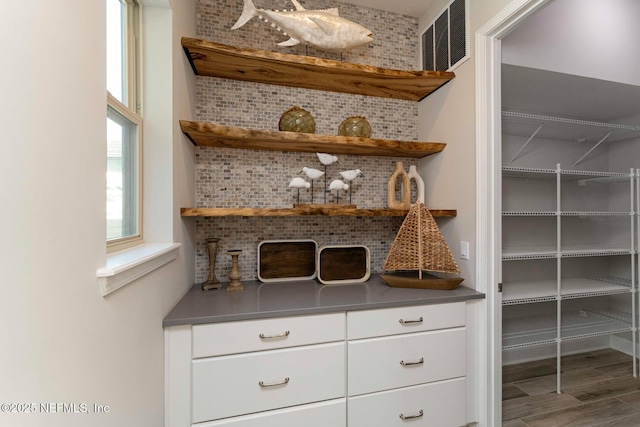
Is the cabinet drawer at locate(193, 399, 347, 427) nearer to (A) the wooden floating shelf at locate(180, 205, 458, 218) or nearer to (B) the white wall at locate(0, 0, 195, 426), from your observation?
(B) the white wall at locate(0, 0, 195, 426)

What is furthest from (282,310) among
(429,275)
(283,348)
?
(429,275)

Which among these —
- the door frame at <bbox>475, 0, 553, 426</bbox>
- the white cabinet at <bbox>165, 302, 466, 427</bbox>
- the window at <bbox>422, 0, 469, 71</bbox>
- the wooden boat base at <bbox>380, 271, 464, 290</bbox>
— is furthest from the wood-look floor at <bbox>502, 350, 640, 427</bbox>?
the window at <bbox>422, 0, 469, 71</bbox>

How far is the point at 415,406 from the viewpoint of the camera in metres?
1.49

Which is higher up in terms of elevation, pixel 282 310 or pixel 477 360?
pixel 282 310

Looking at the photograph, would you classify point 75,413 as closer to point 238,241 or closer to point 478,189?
point 238,241

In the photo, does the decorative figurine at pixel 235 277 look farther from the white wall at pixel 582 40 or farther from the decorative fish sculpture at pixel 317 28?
the white wall at pixel 582 40

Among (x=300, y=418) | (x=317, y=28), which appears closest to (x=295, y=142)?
(x=317, y=28)

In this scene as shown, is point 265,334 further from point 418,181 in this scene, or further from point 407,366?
point 418,181

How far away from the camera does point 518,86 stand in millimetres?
2061

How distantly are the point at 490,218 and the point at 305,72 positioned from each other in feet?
4.71

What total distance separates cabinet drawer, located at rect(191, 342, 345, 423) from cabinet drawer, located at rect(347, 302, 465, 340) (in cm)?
13

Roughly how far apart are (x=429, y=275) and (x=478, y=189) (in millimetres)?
666

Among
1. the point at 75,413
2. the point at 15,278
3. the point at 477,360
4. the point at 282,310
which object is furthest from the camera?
the point at 477,360

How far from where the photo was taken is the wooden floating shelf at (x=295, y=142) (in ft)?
5.07
